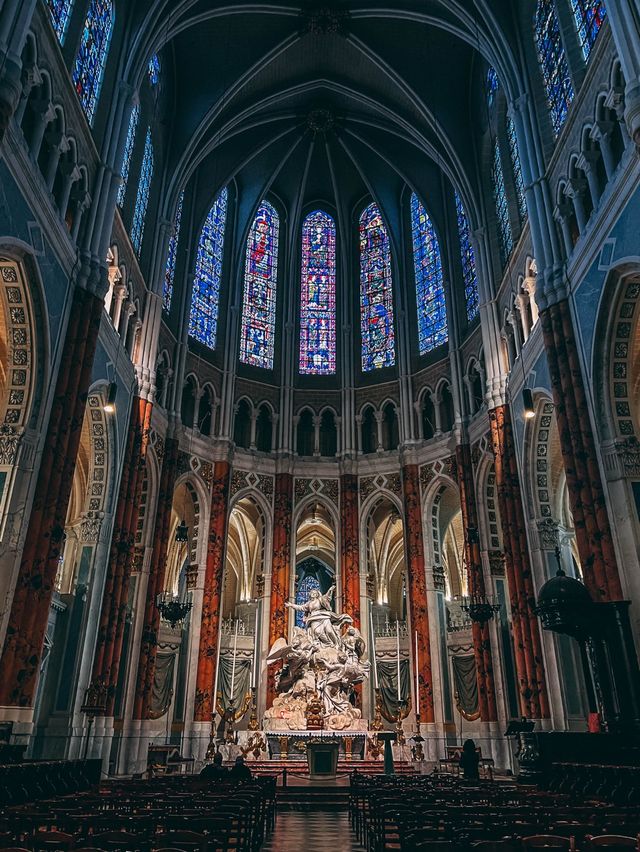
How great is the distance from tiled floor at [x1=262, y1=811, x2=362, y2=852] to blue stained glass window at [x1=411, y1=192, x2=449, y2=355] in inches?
800

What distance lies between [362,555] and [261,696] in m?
6.62

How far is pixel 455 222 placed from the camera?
30.3 metres

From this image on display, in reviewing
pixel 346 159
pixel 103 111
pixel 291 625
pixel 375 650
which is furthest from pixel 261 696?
pixel 346 159

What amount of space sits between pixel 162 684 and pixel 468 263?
20566 millimetres

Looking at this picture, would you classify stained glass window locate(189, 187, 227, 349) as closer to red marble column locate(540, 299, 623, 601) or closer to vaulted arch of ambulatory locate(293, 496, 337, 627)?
vaulted arch of ambulatory locate(293, 496, 337, 627)

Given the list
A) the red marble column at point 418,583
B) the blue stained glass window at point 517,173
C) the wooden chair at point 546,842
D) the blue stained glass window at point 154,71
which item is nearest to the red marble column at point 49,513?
the wooden chair at point 546,842

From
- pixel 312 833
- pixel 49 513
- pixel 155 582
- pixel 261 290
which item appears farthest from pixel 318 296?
pixel 312 833

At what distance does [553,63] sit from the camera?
20359mm

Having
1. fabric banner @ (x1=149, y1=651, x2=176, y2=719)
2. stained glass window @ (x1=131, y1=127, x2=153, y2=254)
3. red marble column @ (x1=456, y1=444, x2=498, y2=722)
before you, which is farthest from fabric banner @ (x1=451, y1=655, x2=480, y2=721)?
stained glass window @ (x1=131, y1=127, x2=153, y2=254)

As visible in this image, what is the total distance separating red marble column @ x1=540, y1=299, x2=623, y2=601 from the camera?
15039 millimetres

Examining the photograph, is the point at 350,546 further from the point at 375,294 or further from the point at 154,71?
the point at 154,71

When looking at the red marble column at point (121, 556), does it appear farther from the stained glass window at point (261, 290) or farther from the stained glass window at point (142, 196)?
the stained glass window at point (261, 290)

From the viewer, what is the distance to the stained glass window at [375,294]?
31656mm

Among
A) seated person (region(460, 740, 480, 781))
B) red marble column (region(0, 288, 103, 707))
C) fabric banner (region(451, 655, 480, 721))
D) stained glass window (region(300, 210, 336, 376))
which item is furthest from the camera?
stained glass window (region(300, 210, 336, 376))
